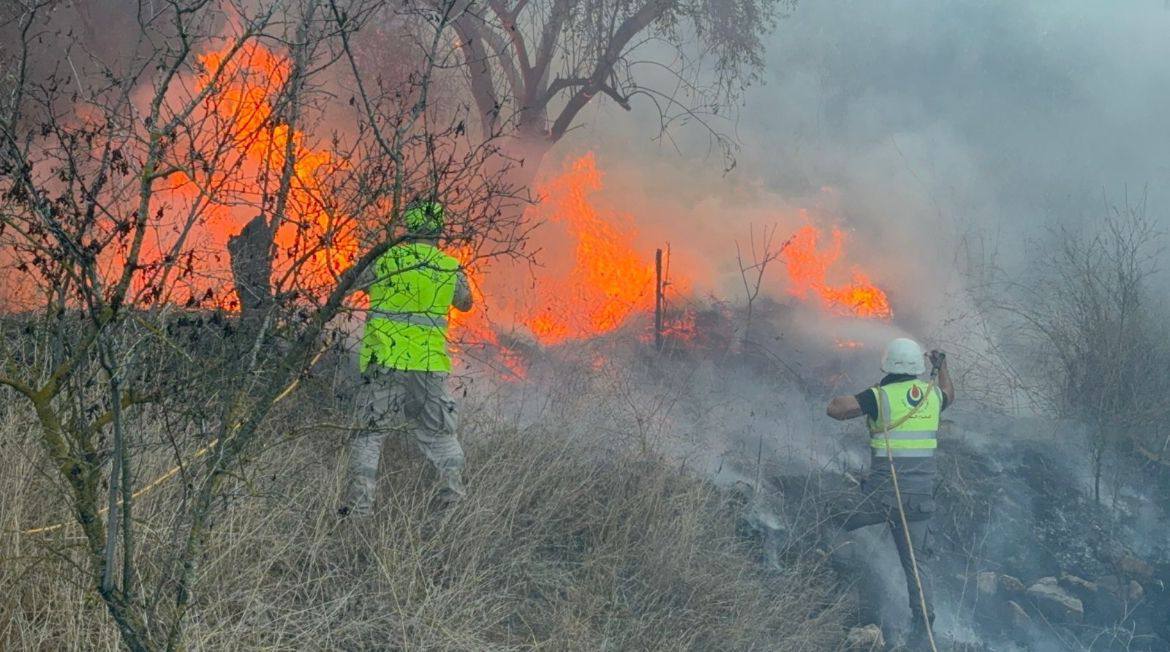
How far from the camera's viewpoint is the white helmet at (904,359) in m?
6.63

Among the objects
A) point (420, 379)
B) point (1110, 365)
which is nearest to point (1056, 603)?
point (1110, 365)

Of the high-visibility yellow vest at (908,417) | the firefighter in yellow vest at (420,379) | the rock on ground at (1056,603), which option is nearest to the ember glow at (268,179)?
the firefighter in yellow vest at (420,379)

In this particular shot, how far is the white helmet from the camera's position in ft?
21.8

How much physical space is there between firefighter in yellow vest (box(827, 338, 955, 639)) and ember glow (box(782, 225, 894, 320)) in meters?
6.16

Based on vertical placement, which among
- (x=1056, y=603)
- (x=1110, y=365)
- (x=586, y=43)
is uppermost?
(x=586, y=43)

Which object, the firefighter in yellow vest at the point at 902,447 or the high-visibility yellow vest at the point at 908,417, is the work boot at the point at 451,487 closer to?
the firefighter in yellow vest at the point at 902,447

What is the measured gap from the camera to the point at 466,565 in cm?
450

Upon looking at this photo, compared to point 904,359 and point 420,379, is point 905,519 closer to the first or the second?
point 904,359

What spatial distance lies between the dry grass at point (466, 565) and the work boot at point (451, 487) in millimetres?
98

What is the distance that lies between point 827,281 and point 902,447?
7.36 m

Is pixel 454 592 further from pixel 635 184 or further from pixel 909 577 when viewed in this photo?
pixel 635 184

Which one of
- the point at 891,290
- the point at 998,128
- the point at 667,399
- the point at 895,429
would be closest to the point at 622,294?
the point at 667,399

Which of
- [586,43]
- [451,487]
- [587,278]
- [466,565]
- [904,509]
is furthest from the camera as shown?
[587,278]

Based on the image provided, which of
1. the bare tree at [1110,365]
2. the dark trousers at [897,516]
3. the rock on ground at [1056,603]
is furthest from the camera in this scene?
the bare tree at [1110,365]
